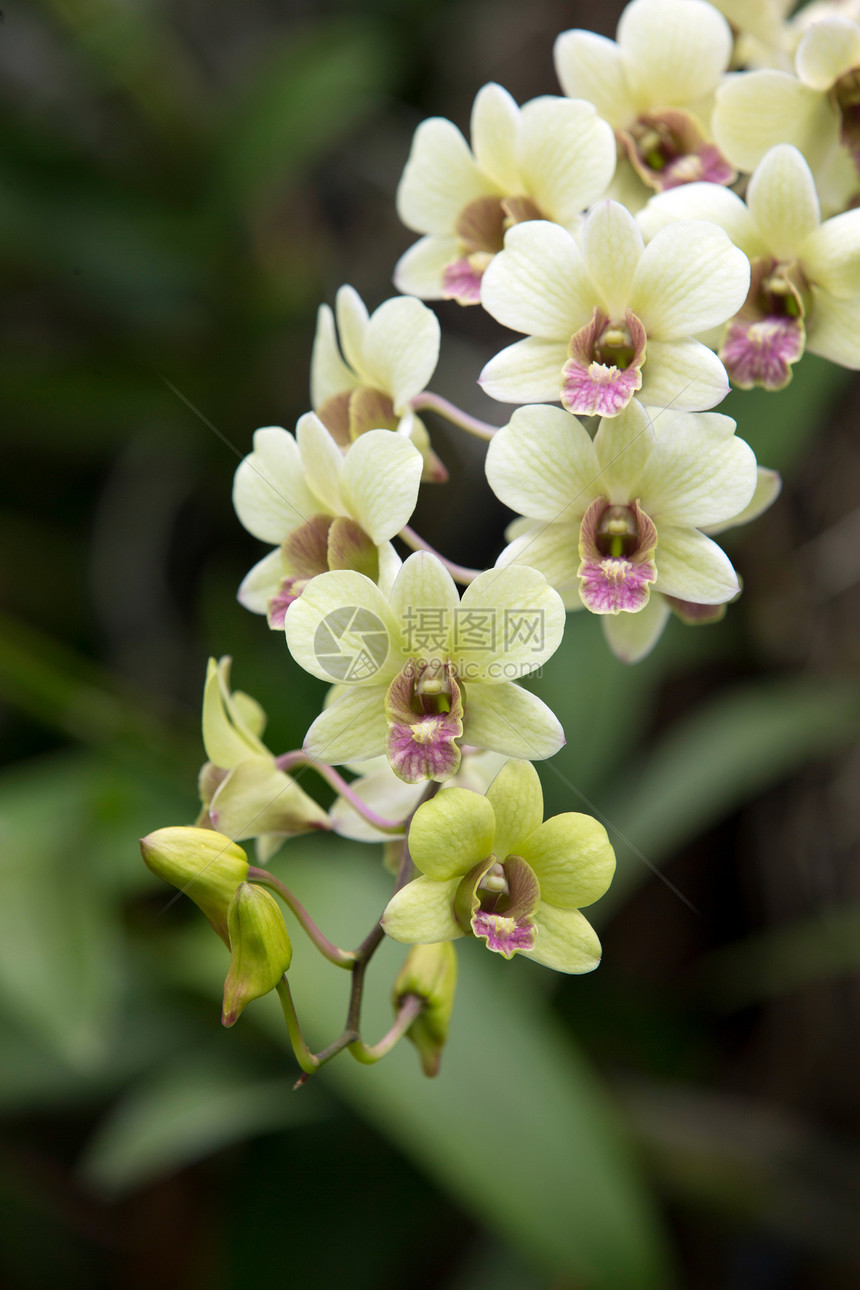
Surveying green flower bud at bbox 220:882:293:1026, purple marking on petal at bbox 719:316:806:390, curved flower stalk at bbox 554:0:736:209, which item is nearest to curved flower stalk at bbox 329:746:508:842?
green flower bud at bbox 220:882:293:1026

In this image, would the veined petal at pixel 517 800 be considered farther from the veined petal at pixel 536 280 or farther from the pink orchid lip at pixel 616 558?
the veined petal at pixel 536 280

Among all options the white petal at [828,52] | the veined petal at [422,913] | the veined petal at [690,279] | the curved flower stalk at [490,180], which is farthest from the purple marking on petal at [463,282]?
the veined petal at [422,913]

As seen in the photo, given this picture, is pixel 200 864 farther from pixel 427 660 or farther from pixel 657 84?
pixel 657 84

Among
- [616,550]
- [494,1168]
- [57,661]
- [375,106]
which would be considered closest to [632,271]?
[616,550]

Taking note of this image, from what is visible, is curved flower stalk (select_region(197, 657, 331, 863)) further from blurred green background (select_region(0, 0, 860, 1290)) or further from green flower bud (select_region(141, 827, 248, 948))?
blurred green background (select_region(0, 0, 860, 1290))

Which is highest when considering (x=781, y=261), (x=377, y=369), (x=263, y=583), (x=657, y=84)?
(x=657, y=84)

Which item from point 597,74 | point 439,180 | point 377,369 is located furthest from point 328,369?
point 597,74
